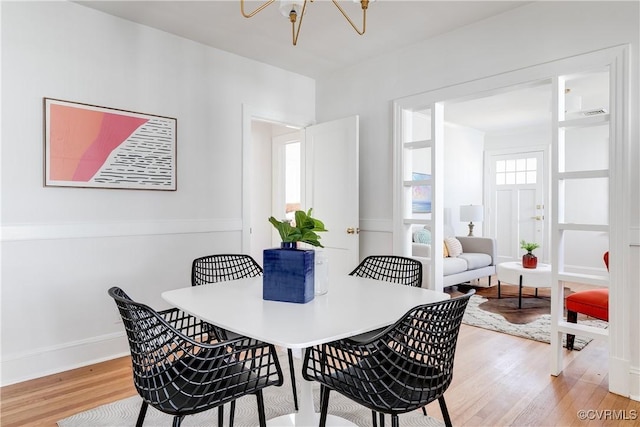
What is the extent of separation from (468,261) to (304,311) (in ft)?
13.4

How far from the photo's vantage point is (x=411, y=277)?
7.91 ft

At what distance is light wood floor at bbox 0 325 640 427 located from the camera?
7.06ft

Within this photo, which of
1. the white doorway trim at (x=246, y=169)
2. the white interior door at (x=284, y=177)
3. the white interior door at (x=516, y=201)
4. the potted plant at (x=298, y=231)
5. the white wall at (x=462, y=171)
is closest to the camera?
the potted plant at (x=298, y=231)

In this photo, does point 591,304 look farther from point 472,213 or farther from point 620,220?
point 472,213

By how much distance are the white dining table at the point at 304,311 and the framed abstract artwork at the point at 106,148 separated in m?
1.43

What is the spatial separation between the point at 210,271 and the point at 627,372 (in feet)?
8.49

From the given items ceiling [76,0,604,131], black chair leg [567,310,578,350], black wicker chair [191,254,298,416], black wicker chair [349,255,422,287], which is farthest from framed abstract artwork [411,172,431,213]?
black wicker chair [191,254,298,416]

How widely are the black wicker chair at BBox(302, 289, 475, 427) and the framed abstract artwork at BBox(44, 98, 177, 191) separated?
220 cm

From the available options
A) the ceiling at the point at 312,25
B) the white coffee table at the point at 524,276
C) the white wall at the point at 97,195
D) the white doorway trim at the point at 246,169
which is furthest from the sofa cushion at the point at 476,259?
the white wall at the point at 97,195

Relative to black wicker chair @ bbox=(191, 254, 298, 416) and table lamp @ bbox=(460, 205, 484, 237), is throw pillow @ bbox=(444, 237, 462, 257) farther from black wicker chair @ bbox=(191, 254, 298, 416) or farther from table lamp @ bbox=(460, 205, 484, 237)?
black wicker chair @ bbox=(191, 254, 298, 416)

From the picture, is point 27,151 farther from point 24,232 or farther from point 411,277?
point 411,277

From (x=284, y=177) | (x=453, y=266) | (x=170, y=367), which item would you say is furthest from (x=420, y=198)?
(x=170, y=367)

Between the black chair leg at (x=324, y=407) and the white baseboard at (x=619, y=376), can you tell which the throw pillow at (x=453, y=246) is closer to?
the white baseboard at (x=619, y=376)

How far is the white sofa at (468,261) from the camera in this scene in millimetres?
4690
